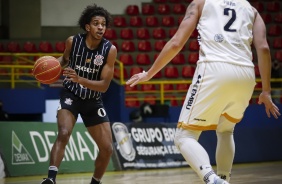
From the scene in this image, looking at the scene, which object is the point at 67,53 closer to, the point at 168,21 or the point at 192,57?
the point at 192,57

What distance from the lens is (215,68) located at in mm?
5539

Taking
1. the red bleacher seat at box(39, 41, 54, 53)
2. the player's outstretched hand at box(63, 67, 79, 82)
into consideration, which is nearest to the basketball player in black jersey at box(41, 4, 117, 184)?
the player's outstretched hand at box(63, 67, 79, 82)

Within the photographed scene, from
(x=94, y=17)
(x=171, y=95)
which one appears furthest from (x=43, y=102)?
(x=94, y=17)

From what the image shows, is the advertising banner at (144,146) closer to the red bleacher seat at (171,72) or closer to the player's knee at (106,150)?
the player's knee at (106,150)

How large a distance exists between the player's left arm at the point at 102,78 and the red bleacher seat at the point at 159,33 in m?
14.5

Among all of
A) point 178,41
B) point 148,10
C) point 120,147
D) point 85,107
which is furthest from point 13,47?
point 178,41

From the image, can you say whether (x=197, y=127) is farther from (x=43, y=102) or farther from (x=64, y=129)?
(x=43, y=102)

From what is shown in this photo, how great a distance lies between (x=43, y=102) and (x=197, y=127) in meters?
10.7

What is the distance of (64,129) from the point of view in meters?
7.31

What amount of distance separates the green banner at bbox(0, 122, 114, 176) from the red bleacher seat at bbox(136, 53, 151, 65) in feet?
28.7

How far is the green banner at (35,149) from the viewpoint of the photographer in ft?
37.6

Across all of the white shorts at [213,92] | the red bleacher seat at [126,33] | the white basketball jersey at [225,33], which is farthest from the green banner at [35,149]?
the red bleacher seat at [126,33]

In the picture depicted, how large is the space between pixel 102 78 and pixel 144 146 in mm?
5935

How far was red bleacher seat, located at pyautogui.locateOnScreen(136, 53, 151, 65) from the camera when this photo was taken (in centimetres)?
2111
